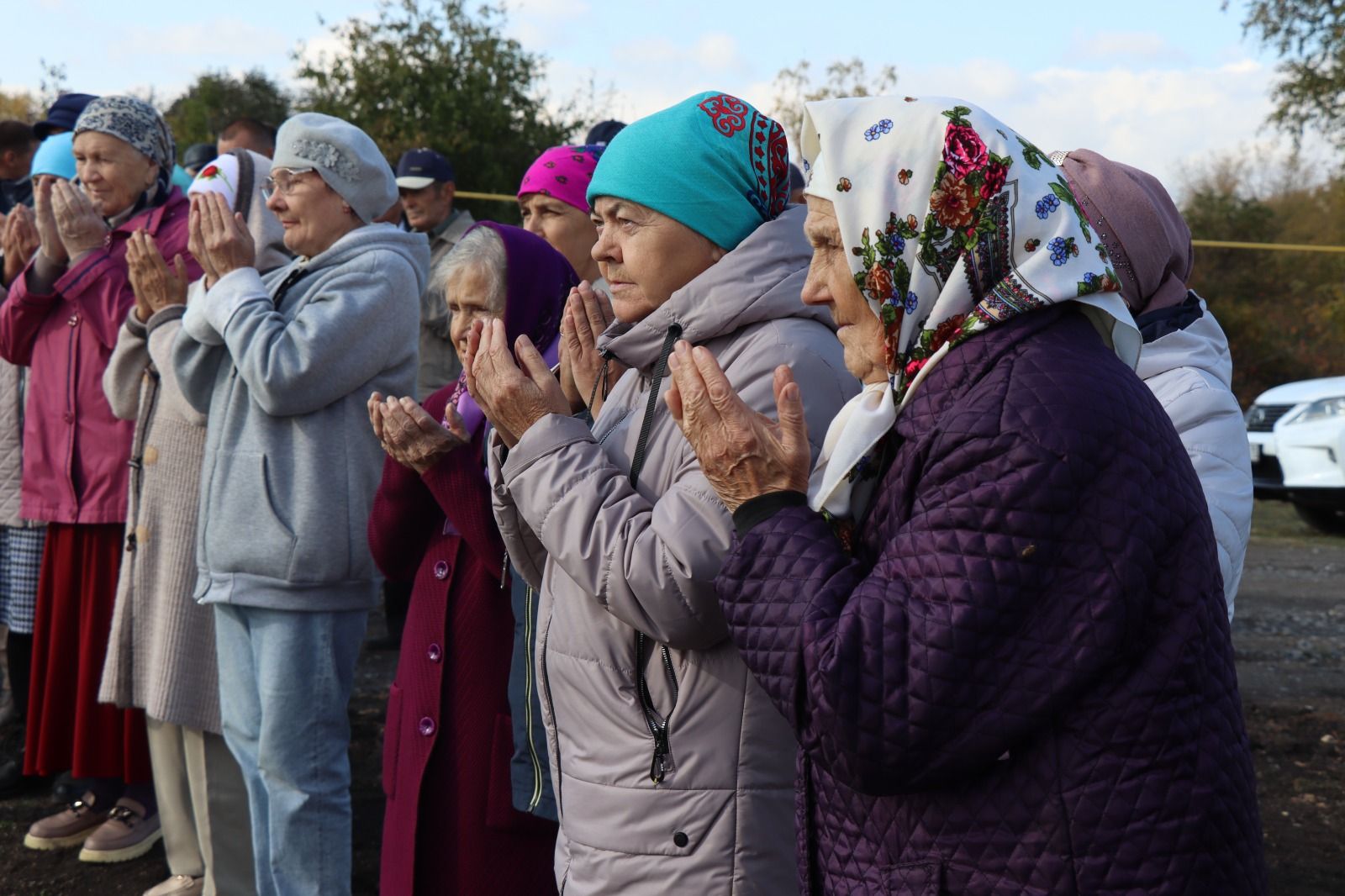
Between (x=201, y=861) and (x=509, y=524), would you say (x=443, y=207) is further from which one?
(x=509, y=524)

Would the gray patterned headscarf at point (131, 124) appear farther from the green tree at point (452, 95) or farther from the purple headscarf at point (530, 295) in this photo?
the green tree at point (452, 95)

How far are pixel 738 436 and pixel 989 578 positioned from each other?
17.7 inches

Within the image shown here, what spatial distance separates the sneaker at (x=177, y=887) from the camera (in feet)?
13.3

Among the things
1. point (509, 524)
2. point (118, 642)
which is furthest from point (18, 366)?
point (509, 524)

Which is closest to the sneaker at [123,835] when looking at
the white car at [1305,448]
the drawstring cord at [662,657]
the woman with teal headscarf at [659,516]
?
the woman with teal headscarf at [659,516]

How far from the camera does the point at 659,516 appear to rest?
83.1 inches

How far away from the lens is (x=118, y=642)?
13.1 feet

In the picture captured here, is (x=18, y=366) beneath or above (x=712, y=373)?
beneath

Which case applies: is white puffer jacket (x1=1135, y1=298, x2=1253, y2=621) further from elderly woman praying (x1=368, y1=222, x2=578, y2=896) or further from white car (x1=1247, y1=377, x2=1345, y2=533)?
white car (x1=1247, y1=377, x2=1345, y2=533)

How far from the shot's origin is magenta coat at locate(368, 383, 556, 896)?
9.70ft

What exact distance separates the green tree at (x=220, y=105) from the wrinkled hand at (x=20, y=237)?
18595mm

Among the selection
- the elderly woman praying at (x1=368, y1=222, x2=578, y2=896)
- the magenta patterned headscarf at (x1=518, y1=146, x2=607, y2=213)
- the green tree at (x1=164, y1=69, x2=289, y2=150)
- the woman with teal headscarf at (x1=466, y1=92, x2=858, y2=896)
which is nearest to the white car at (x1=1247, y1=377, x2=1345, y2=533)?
the magenta patterned headscarf at (x1=518, y1=146, x2=607, y2=213)

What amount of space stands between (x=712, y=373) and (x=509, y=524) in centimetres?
82

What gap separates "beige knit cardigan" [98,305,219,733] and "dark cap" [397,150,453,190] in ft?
10.9
